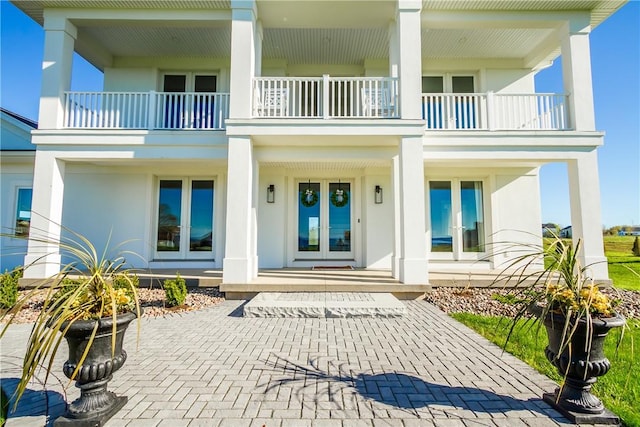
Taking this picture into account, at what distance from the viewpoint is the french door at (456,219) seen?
9.65 m

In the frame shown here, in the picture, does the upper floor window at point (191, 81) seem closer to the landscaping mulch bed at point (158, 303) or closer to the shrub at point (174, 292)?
the landscaping mulch bed at point (158, 303)

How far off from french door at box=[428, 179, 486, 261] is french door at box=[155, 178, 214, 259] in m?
6.76

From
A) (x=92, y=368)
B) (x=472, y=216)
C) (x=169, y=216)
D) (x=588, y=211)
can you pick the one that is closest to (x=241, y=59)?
(x=169, y=216)

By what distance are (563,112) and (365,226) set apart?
568 cm

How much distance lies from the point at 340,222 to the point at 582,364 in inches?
308

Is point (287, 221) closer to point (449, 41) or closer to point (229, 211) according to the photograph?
point (229, 211)

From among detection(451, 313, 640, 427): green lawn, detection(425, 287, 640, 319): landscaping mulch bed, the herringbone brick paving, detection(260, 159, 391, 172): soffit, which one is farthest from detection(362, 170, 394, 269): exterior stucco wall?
the herringbone brick paving

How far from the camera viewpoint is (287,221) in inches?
389

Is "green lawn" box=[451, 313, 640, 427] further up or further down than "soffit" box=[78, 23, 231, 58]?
further down

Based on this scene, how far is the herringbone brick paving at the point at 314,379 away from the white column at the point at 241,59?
4.66 metres

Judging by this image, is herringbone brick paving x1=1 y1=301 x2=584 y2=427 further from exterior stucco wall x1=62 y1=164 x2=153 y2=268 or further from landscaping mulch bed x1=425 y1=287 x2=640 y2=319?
exterior stucco wall x1=62 y1=164 x2=153 y2=268

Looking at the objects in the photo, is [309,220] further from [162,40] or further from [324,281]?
[162,40]

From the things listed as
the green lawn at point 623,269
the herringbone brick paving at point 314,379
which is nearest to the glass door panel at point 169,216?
the herringbone brick paving at point 314,379

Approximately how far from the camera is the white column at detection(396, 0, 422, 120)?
7105mm
